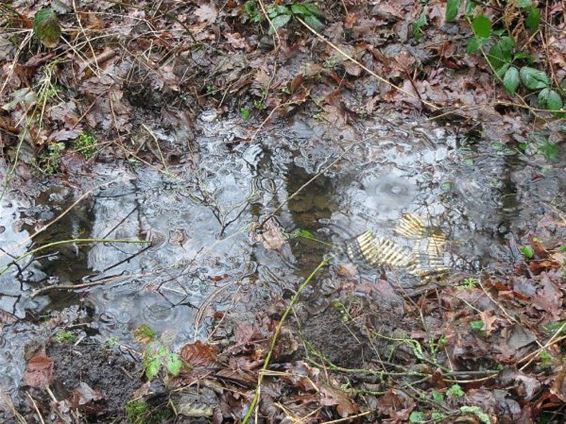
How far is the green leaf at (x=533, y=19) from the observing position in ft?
14.4

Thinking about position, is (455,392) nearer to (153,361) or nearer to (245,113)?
(153,361)

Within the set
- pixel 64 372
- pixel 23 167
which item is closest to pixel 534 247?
pixel 64 372

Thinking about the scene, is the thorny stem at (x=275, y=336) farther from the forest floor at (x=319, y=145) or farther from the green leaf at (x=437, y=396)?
the green leaf at (x=437, y=396)

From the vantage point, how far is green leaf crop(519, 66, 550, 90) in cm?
434

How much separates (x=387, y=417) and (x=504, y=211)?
6.04 ft

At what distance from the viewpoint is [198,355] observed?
114 inches

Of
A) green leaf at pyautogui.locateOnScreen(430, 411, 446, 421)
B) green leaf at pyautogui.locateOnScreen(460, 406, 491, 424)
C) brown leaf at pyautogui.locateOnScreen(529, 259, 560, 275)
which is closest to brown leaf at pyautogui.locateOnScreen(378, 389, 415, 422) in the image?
green leaf at pyautogui.locateOnScreen(430, 411, 446, 421)

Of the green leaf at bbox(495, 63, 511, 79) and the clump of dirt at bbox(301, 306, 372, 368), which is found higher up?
the green leaf at bbox(495, 63, 511, 79)

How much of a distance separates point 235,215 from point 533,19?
2777mm

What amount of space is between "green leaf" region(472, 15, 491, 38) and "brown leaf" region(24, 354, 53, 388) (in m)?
3.61

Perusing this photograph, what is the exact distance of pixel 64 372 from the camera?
2918 millimetres

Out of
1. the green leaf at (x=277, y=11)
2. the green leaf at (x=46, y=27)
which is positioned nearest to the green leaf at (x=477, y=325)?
the green leaf at (x=277, y=11)

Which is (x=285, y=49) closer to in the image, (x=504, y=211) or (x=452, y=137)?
(x=452, y=137)

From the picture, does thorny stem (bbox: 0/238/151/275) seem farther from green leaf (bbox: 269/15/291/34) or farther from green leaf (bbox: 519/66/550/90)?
green leaf (bbox: 519/66/550/90)
